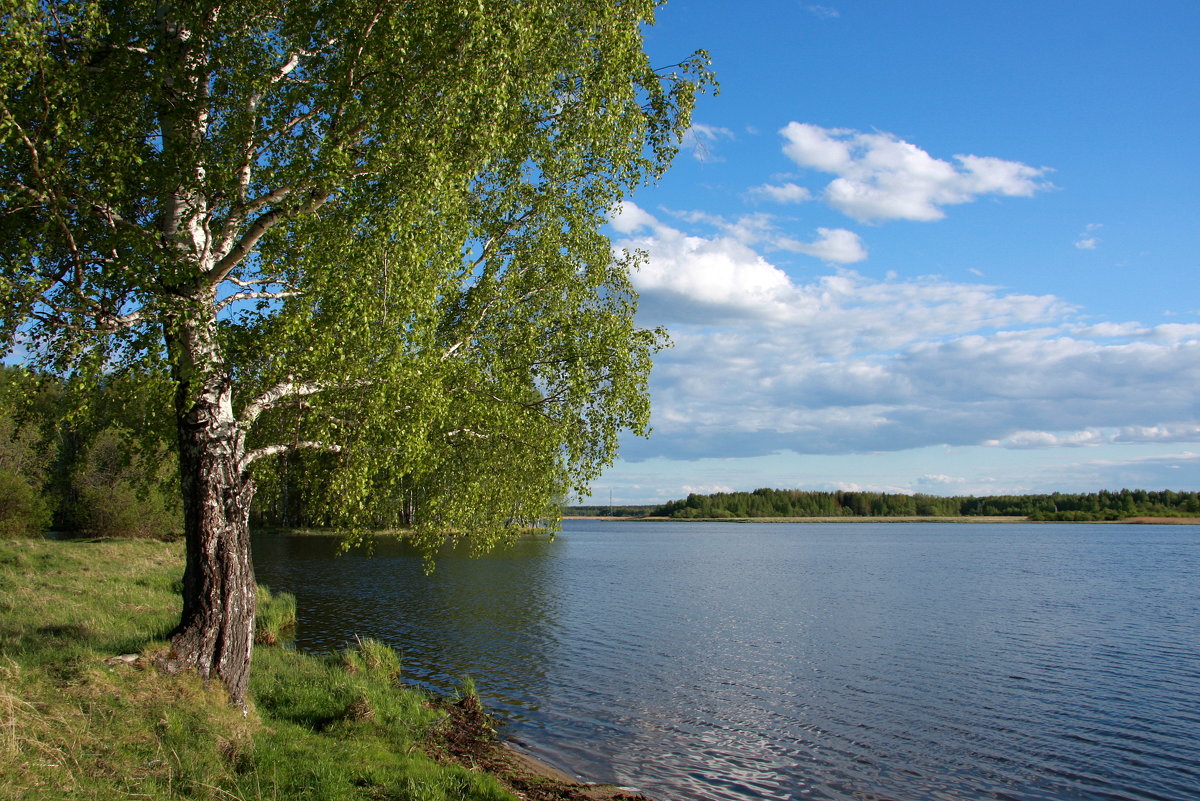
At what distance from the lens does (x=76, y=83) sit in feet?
35.6

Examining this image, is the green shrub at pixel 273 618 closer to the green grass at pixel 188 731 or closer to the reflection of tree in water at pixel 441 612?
the reflection of tree in water at pixel 441 612

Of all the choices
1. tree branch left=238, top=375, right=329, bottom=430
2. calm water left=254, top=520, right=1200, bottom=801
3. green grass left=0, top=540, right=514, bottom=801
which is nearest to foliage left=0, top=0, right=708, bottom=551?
tree branch left=238, top=375, right=329, bottom=430

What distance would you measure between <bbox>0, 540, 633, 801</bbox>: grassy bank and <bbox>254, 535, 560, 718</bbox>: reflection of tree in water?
4197 mm

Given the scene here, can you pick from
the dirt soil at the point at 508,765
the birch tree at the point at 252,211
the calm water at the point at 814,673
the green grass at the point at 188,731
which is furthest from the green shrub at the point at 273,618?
the birch tree at the point at 252,211

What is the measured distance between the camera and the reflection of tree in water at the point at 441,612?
73.2 feet

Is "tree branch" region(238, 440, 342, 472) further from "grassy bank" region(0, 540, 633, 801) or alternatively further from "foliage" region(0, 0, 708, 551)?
"grassy bank" region(0, 540, 633, 801)

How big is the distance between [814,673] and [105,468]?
6670cm

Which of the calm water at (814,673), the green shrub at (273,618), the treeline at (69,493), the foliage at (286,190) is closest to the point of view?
the foliage at (286,190)

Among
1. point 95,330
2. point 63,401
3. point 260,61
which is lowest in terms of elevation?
point 63,401

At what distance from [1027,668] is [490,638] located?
1871 centimetres

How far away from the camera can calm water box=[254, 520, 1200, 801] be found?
51.2 feet

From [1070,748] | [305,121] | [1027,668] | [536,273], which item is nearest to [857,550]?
[1027,668]

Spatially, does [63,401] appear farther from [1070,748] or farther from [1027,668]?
[1027,668]

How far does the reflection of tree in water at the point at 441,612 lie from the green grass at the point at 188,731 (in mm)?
4653
